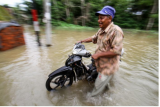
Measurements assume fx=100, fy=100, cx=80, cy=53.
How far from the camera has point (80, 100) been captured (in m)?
2.22

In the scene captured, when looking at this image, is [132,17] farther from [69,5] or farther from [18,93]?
[18,93]

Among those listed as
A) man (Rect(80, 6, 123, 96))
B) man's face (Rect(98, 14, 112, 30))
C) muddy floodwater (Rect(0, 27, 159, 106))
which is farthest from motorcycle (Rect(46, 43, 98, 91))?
man's face (Rect(98, 14, 112, 30))

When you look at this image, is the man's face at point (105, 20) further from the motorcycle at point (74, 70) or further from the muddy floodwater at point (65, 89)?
the muddy floodwater at point (65, 89)

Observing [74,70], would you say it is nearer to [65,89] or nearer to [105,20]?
[65,89]

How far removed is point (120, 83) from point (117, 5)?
56.6 feet

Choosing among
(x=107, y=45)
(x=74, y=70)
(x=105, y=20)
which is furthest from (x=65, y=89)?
(x=105, y=20)

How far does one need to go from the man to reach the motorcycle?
403 millimetres

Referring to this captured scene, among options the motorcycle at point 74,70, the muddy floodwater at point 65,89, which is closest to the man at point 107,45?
the motorcycle at point 74,70

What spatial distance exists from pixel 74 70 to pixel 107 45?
40.0 inches

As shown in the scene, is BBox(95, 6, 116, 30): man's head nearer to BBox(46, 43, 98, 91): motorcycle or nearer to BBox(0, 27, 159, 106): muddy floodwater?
BBox(46, 43, 98, 91): motorcycle

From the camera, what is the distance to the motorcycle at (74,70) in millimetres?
2104

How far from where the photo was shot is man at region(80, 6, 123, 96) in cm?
154

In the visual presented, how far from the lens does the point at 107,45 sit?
170 cm

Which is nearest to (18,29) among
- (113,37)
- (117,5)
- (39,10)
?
(113,37)
